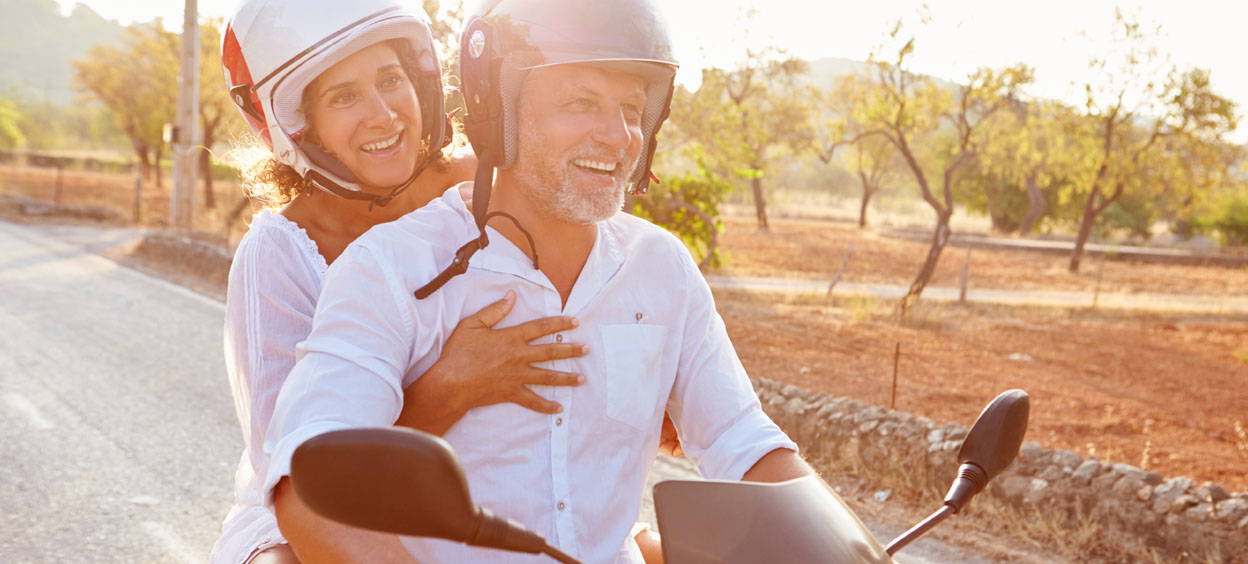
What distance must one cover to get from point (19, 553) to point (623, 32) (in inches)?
154

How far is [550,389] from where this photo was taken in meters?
1.86

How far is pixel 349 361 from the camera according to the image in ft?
5.26

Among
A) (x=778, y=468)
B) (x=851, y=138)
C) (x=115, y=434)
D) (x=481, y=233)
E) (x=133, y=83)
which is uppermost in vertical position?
(x=133, y=83)

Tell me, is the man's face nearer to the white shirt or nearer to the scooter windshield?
the white shirt

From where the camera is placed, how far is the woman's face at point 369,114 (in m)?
2.71

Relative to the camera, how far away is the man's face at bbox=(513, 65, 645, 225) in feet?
6.09

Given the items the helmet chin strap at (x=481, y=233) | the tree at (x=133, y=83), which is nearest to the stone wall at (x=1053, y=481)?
the helmet chin strap at (x=481, y=233)

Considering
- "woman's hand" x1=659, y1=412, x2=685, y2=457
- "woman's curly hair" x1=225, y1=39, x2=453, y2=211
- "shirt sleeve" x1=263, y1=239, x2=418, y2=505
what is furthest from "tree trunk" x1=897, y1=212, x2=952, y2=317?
"shirt sleeve" x1=263, y1=239, x2=418, y2=505

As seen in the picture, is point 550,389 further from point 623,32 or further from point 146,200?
point 146,200

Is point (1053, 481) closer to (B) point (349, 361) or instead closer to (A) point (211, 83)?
(B) point (349, 361)

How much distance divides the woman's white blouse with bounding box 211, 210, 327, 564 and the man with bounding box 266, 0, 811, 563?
1.73 feet

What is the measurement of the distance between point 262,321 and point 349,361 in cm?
76

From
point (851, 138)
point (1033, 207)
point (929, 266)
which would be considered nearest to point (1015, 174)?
point (1033, 207)

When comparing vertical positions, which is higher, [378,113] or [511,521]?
[378,113]
